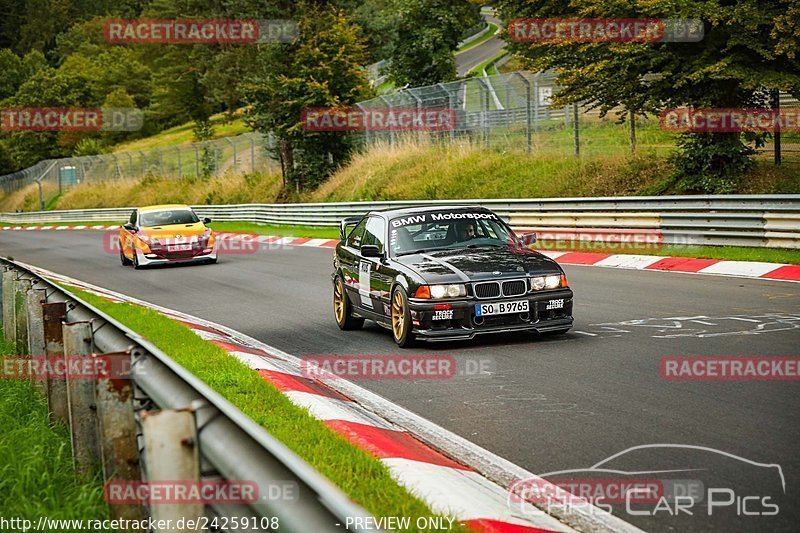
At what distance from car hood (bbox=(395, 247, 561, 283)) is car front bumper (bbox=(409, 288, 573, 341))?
0.79 ft

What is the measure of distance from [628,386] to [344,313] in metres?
5.08

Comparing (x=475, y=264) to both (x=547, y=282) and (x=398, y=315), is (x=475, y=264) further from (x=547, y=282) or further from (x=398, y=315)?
(x=398, y=315)

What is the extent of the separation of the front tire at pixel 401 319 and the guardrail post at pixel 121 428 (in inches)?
242

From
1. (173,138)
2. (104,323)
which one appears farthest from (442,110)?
(173,138)

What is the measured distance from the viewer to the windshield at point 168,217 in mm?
24344

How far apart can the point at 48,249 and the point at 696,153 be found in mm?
22040

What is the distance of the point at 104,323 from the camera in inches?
215

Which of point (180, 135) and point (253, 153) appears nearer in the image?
point (253, 153)

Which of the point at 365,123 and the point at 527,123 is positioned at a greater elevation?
the point at 365,123

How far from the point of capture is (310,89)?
131ft

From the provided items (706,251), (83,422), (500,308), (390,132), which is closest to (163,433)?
(83,422)

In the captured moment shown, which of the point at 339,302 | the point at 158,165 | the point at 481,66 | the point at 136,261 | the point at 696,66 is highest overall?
the point at 481,66

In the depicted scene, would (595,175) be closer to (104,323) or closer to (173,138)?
(104,323)

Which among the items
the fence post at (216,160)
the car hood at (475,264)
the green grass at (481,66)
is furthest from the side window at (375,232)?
the green grass at (481,66)
